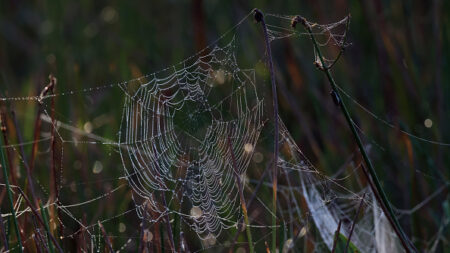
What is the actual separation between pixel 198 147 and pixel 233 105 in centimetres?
46

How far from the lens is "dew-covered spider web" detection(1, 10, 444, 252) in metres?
2.34

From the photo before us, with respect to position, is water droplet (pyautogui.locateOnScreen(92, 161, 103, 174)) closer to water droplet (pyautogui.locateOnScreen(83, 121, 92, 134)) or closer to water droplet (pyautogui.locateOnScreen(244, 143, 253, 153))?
water droplet (pyautogui.locateOnScreen(83, 121, 92, 134))

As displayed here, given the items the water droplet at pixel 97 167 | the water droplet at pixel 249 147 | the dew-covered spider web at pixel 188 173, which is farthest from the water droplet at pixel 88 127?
the water droplet at pixel 249 147

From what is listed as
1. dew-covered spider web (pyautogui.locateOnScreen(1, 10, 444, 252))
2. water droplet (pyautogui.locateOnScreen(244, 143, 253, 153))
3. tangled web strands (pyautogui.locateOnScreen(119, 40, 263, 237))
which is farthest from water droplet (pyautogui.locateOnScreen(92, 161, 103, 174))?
water droplet (pyautogui.locateOnScreen(244, 143, 253, 153))

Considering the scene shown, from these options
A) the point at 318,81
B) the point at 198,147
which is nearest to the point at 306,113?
the point at 318,81

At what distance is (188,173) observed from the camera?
2.91 m

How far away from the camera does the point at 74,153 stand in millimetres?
3234

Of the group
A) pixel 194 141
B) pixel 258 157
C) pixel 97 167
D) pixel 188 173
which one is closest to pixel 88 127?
pixel 97 167

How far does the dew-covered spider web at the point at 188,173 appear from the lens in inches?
92.3

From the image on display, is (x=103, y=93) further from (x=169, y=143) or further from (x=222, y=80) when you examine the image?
(x=169, y=143)

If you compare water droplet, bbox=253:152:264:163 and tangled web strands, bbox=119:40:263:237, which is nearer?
tangled web strands, bbox=119:40:263:237

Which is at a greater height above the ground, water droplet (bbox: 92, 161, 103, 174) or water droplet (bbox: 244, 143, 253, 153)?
water droplet (bbox: 92, 161, 103, 174)

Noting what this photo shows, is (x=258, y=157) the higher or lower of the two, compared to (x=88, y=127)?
lower

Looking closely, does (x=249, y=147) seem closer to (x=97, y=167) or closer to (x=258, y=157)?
(x=258, y=157)
